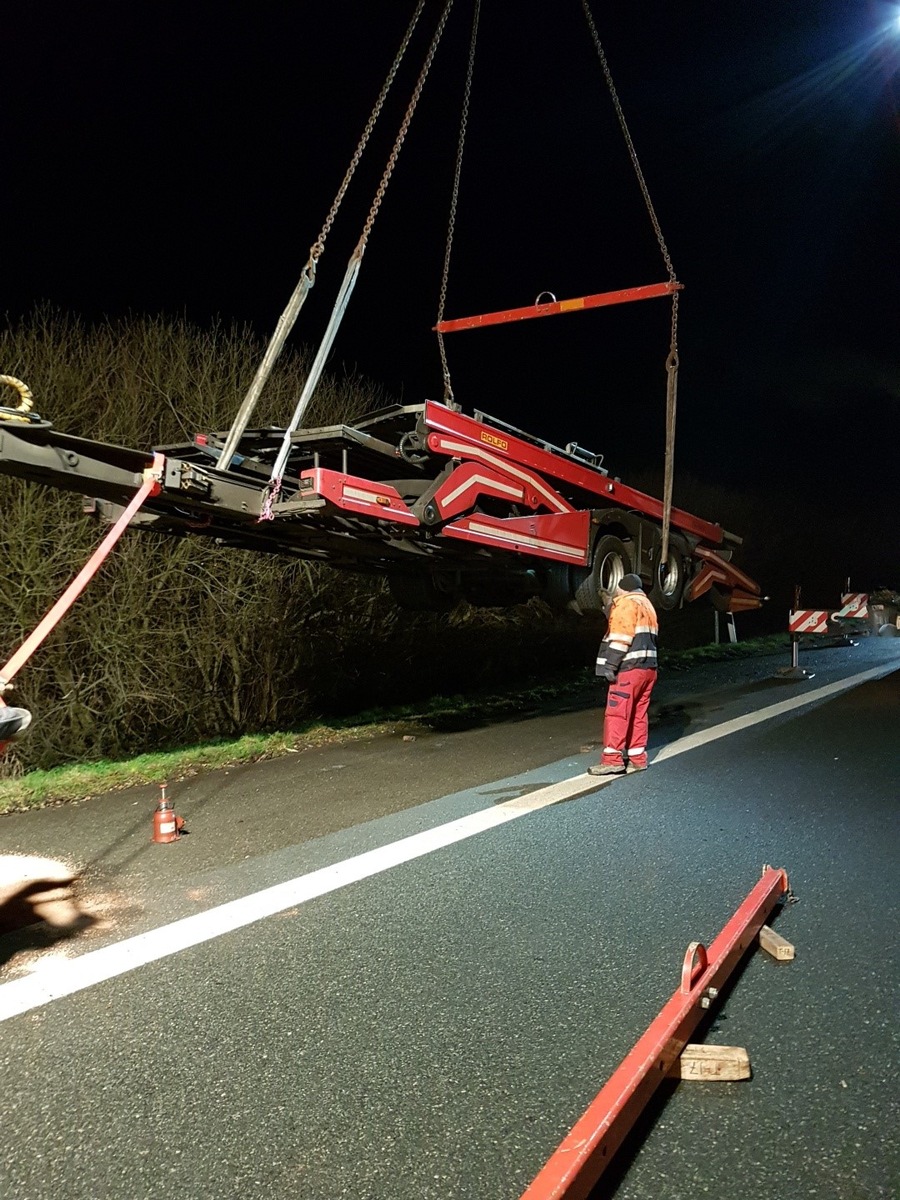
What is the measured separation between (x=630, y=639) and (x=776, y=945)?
3.87 meters

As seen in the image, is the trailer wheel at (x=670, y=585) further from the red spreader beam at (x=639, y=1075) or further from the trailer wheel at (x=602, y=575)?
the red spreader beam at (x=639, y=1075)

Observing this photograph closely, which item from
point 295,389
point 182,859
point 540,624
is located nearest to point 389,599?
point 295,389

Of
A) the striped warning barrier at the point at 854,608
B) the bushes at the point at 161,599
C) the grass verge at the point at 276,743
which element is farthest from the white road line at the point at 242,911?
the striped warning barrier at the point at 854,608

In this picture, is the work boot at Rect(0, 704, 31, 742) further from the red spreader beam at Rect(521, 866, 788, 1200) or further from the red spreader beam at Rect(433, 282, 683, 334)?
the red spreader beam at Rect(433, 282, 683, 334)

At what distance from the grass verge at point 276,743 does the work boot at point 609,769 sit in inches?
126

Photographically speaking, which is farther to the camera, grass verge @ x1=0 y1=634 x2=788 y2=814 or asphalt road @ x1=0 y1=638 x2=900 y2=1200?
grass verge @ x1=0 y1=634 x2=788 y2=814

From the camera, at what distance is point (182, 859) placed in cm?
479

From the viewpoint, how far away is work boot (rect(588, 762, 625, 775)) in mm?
6535

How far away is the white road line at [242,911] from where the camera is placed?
324 cm

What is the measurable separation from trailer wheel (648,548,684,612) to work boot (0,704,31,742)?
775 cm

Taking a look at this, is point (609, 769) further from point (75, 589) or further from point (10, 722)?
point (10, 722)

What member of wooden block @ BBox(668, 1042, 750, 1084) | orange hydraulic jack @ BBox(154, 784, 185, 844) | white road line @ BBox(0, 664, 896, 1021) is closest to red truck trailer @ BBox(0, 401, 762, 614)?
orange hydraulic jack @ BBox(154, 784, 185, 844)

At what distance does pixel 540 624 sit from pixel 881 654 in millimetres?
7578

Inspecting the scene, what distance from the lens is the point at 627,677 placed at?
699 centimetres
